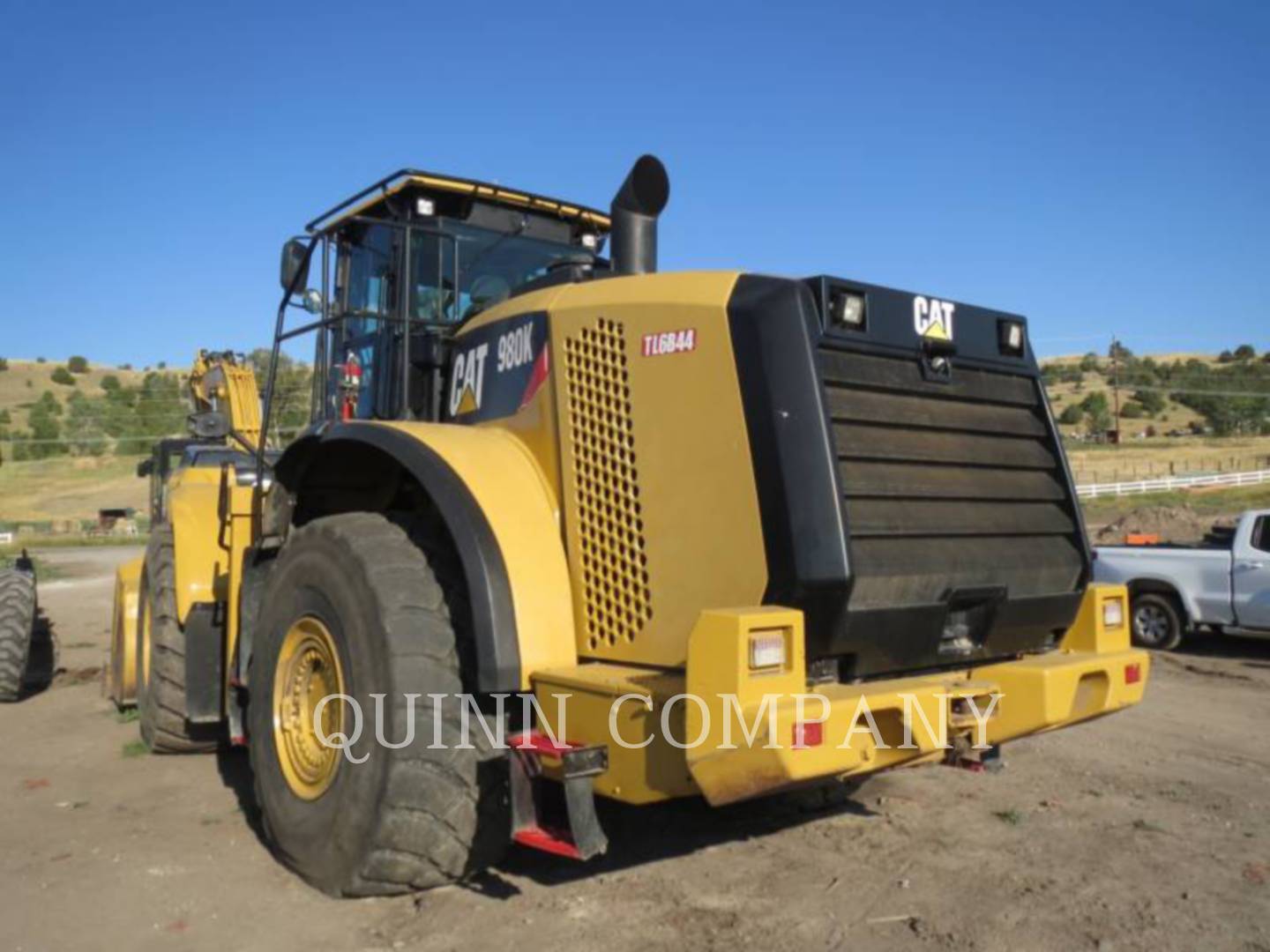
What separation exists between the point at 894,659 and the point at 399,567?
1.84 meters

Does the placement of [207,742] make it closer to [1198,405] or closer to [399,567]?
[399,567]

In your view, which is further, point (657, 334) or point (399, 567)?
point (399, 567)

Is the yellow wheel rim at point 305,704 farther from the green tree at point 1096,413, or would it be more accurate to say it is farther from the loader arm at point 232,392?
the green tree at point 1096,413

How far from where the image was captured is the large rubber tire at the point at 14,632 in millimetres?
8336

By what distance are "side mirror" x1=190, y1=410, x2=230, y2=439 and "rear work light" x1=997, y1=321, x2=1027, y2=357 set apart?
373 centimetres

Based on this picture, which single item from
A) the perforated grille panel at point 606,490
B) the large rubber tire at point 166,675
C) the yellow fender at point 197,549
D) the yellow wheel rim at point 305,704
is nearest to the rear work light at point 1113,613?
the perforated grille panel at point 606,490

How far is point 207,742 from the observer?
663 centimetres

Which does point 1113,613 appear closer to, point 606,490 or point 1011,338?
point 1011,338

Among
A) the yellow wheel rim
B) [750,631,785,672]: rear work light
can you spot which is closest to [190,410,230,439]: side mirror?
the yellow wheel rim

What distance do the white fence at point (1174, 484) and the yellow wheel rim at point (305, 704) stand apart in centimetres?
3398

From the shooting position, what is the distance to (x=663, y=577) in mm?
3707

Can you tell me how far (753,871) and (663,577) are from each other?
5.10ft

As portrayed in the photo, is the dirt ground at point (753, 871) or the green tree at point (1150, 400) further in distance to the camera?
the green tree at point (1150, 400)

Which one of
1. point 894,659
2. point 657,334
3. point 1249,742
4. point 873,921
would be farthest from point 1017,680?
point 1249,742
